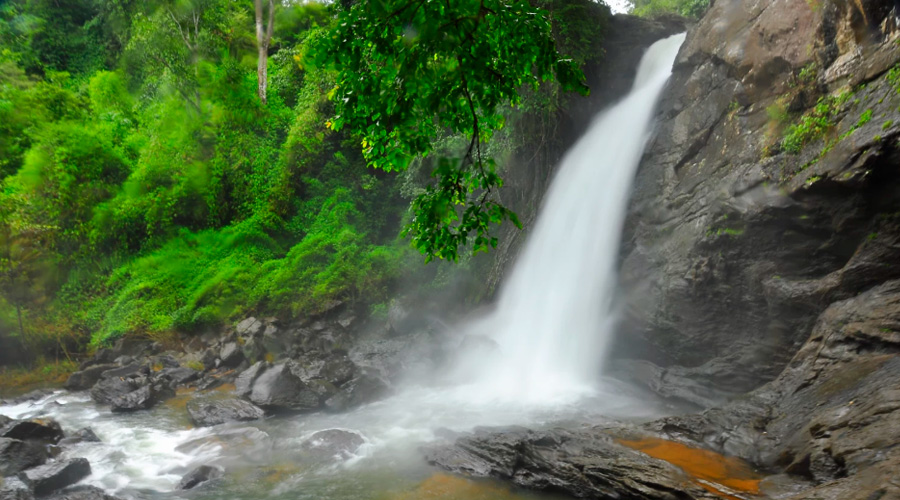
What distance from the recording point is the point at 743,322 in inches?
342

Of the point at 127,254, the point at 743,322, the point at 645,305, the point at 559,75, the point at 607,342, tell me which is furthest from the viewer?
the point at 127,254

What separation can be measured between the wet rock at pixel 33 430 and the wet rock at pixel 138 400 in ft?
5.74

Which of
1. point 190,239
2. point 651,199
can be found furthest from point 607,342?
point 190,239

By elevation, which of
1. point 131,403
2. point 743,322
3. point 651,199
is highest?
point 651,199

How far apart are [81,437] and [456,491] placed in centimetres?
743

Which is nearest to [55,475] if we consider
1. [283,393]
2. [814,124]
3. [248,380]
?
[283,393]

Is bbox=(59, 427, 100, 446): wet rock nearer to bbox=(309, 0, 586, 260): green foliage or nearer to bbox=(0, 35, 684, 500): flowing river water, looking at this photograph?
bbox=(0, 35, 684, 500): flowing river water

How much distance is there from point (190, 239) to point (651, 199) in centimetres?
1613

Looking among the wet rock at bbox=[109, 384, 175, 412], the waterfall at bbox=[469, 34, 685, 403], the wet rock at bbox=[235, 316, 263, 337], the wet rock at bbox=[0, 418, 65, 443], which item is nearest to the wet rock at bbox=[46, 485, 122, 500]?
the wet rock at bbox=[0, 418, 65, 443]

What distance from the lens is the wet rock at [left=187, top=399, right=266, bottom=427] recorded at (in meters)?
9.79

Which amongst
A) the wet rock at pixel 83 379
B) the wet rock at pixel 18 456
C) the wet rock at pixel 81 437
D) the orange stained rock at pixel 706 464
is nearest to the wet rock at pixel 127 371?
the wet rock at pixel 83 379

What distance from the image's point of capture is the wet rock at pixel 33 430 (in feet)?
26.7

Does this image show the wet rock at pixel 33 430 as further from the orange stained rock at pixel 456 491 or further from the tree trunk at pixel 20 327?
the tree trunk at pixel 20 327

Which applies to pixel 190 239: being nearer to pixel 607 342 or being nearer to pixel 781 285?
pixel 607 342
